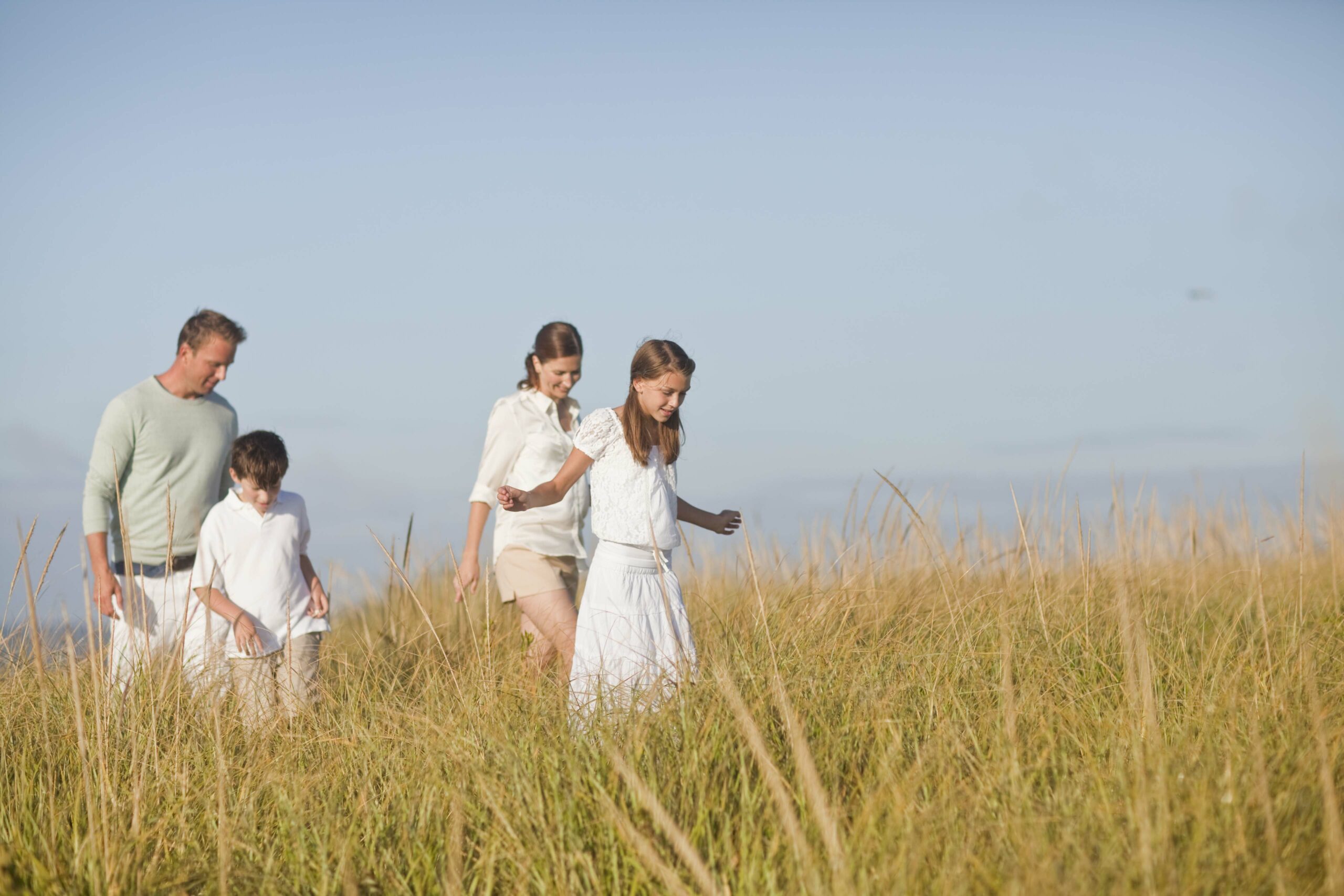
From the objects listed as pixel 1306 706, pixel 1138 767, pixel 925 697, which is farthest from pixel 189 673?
pixel 1306 706

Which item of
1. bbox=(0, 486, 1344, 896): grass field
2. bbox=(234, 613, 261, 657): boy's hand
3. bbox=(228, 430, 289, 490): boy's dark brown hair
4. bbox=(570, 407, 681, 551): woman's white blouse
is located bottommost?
bbox=(0, 486, 1344, 896): grass field

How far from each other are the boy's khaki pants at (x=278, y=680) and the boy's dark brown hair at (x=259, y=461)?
23.3 inches

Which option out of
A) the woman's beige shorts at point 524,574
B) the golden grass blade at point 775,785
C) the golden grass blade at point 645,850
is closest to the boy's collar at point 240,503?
the woman's beige shorts at point 524,574

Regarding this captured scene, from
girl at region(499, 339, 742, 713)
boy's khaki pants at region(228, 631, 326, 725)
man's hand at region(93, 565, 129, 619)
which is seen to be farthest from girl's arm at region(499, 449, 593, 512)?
man's hand at region(93, 565, 129, 619)

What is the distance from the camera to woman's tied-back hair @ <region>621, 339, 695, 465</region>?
3629mm

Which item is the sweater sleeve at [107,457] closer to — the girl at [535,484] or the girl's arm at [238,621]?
the girl's arm at [238,621]

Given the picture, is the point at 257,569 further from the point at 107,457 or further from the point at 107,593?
the point at 107,457

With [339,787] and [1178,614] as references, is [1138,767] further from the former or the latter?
[1178,614]

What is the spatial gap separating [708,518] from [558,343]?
1.00 m

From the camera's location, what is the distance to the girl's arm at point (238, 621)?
12.3 ft

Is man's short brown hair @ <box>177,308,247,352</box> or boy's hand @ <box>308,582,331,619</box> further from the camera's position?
man's short brown hair @ <box>177,308,247,352</box>

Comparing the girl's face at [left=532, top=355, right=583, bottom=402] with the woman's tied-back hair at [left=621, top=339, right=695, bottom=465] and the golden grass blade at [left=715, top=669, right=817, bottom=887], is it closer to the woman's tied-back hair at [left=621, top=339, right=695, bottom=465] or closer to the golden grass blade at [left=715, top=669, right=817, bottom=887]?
the woman's tied-back hair at [left=621, top=339, right=695, bottom=465]

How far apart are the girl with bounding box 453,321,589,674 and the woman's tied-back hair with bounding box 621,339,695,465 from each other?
73 cm

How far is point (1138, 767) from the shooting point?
7.52 ft
